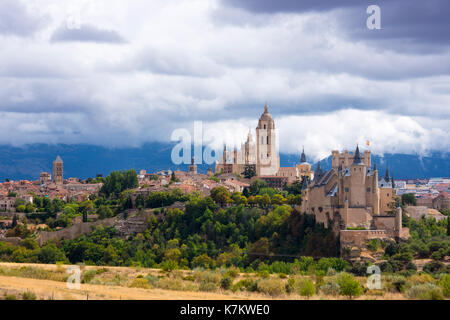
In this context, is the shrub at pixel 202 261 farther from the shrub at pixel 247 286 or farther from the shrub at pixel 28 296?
the shrub at pixel 28 296

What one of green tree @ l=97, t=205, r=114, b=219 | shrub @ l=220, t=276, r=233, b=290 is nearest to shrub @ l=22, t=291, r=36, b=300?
shrub @ l=220, t=276, r=233, b=290

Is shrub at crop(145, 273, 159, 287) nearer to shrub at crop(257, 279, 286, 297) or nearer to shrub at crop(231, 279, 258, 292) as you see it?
shrub at crop(231, 279, 258, 292)

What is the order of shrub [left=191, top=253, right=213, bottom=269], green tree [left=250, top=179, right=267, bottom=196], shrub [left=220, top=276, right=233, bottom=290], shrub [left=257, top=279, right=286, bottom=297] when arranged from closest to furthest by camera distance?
1. shrub [left=257, top=279, right=286, bottom=297]
2. shrub [left=220, top=276, right=233, bottom=290]
3. shrub [left=191, top=253, right=213, bottom=269]
4. green tree [left=250, top=179, right=267, bottom=196]

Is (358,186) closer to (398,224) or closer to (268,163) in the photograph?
(398,224)

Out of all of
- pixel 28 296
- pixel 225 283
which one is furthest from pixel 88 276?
pixel 28 296

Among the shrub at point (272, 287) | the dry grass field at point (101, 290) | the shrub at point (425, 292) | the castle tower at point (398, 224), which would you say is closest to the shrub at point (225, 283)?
the dry grass field at point (101, 290)
